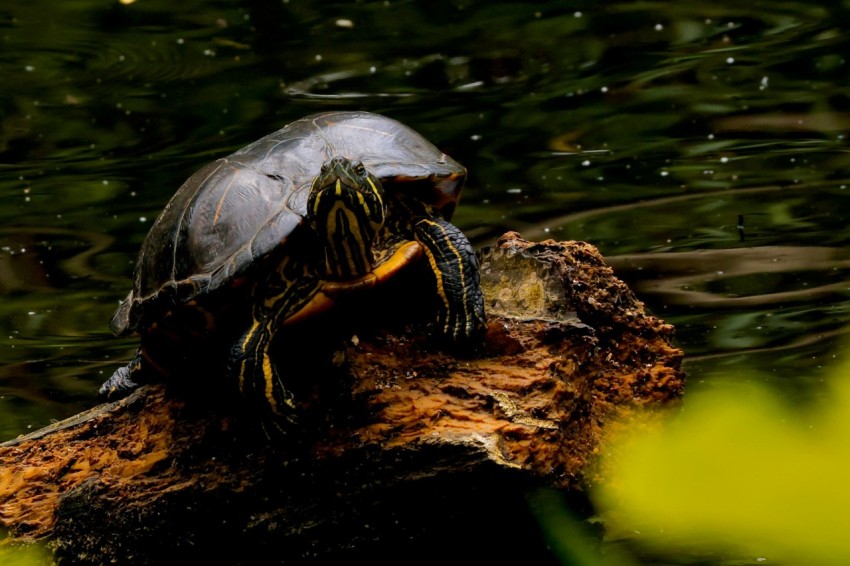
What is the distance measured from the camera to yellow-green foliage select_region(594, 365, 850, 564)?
1.33 feet

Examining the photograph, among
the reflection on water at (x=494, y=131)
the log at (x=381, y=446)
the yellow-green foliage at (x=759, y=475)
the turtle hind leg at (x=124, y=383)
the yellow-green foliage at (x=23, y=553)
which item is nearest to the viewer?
the yellow-green foliage at (x=759, y=475)

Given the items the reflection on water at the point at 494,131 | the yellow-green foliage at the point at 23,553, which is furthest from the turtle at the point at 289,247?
the reflection on water at the point at 494,131

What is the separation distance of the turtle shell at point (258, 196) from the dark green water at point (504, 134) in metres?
1.21

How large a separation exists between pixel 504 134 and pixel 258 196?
11.5ft

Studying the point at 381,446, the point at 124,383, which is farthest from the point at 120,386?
the point at 381,446

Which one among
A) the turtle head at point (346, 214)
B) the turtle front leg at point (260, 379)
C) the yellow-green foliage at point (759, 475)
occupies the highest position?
the yellow-green foliage at point (759, 475)

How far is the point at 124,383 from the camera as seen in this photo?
2750mm

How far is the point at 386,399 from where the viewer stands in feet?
6.86

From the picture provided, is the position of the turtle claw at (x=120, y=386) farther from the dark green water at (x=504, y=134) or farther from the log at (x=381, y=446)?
the dark green water at (x=504, y=134)

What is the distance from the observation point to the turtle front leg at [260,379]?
2.04m

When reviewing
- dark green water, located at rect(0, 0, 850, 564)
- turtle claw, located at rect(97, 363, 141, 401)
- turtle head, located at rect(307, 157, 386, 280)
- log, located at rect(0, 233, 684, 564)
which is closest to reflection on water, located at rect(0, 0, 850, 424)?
dark green water, located at rect(0, 0, 850, 564)

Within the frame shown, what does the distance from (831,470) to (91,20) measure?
744cm

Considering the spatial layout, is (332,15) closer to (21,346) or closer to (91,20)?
(91,20)

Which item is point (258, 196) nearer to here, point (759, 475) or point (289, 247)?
point (289, 247)
